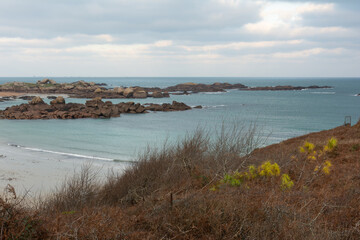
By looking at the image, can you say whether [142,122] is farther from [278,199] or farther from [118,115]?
[278,199]

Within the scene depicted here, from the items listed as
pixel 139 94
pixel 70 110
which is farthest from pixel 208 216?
pixel 139 94

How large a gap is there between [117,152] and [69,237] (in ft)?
71.8

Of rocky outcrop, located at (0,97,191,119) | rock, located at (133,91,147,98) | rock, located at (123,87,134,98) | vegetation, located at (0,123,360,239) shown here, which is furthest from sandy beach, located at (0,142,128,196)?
rock, located at (133,91,147,98)

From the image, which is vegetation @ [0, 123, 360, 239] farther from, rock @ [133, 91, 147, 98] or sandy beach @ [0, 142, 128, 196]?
rock @ [133, 91, 147, 98]

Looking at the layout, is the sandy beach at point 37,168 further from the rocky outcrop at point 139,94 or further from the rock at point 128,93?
the rocky outcrop at point 139,94

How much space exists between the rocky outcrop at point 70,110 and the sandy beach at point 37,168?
26.0 m

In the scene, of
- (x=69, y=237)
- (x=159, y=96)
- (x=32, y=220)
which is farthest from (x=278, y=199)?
(x=159, y=96)

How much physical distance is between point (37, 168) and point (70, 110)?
38.0 meters

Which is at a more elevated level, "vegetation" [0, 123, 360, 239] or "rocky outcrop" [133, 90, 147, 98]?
"rocky outcrop" [133, 90, 147, 98]

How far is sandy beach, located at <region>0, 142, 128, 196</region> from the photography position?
15.9 meters

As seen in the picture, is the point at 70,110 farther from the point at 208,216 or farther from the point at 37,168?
the point at 208,216

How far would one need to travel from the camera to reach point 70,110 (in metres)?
55.4

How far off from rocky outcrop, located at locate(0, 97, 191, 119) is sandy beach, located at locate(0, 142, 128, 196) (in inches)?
1022

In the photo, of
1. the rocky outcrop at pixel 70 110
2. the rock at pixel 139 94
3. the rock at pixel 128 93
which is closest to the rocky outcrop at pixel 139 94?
the rock at pixel 139 94
